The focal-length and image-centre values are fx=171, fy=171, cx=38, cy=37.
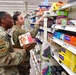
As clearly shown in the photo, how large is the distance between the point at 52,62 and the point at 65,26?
45.0 inches

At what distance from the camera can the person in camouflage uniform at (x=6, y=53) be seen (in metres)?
2.00

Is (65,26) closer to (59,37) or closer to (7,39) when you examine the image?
(59,37)

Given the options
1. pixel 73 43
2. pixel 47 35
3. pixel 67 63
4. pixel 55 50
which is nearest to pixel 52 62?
pixel 55 50

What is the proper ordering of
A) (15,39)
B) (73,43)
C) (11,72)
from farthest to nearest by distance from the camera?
(15,39), (11,72), (73,43)

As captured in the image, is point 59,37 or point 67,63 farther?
point 59,37

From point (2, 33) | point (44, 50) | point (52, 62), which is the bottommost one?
point (52, 62)

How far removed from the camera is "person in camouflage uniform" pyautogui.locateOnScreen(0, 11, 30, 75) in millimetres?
2003

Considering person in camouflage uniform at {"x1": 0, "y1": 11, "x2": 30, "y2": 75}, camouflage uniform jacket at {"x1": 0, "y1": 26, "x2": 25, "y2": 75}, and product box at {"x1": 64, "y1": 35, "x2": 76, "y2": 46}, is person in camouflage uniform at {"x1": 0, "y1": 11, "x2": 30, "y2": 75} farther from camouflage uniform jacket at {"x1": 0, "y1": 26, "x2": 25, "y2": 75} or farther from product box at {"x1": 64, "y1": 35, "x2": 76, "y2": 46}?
product box at {"x1": 64, "y1": 35, "x2": 76, "y2": 46}

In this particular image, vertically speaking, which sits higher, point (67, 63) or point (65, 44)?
point (65, 44)

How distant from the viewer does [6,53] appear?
2.03 metres

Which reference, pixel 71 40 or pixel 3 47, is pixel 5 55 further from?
pixel 71 40

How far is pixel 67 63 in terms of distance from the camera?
2.16 meters

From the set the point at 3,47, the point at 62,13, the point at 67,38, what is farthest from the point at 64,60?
the point at 3,47

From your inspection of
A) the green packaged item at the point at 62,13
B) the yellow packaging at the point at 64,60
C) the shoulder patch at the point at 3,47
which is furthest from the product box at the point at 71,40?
the shoulder patch at the point at 3,47
